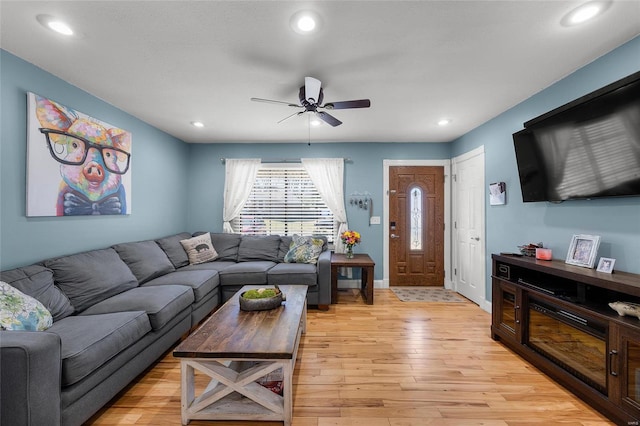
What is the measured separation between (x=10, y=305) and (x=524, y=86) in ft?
14.5

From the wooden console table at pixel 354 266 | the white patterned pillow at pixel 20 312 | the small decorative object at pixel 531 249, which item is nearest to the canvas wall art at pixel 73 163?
the white patterned pillow at pixel 20 312

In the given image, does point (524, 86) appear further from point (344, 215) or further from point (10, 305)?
point (10, 305)

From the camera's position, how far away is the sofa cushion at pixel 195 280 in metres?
2.89

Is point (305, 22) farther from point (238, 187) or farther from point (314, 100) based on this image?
point (238, 187)

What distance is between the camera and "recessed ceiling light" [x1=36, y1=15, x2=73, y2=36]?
67.0 inches

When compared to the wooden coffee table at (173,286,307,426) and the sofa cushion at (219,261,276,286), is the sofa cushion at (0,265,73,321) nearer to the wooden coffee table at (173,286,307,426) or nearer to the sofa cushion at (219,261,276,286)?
the wooden coffee table at (173,286,307,426)

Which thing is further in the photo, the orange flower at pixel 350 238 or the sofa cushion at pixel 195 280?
the orange flower at pixel 350 238

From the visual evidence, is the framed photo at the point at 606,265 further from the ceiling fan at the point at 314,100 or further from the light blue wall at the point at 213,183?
the ceiling fan at the point at 314,100

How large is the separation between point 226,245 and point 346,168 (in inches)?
95.7

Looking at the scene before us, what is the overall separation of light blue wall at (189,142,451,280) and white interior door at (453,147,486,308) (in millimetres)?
689

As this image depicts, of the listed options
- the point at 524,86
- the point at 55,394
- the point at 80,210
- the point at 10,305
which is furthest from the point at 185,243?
the point at 524,86

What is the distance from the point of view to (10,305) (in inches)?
63.2

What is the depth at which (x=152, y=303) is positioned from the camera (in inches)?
87.9

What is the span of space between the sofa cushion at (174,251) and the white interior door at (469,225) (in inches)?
166
